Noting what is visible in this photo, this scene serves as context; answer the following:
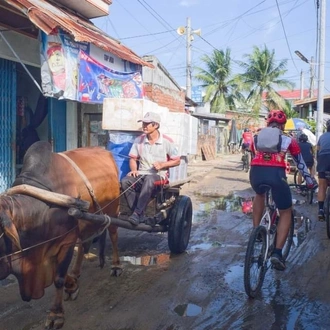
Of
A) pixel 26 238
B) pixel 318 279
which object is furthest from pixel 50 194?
pixel 318 279

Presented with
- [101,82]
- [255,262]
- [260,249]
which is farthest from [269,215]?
[101,82]

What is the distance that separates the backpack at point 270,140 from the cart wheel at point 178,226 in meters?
1.71

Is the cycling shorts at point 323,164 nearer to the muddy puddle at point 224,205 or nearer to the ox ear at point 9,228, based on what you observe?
the muddy puddle at point 224,205

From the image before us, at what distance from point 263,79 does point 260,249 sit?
34.0m

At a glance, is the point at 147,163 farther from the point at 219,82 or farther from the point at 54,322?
the point at 219,82

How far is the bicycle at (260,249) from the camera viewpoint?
4.19 meters

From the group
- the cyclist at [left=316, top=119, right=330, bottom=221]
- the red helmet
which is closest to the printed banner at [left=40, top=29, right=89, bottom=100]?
the red helmet

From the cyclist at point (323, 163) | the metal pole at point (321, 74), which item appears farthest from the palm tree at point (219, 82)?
the cyclist at point (323, 163)

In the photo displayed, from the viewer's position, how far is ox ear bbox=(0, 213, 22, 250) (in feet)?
9.50

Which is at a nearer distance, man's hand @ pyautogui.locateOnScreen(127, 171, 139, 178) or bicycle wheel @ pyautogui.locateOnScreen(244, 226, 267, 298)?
bicycle wheel @ pyautogui.locateOnScreen(244, 226, 267, 298)

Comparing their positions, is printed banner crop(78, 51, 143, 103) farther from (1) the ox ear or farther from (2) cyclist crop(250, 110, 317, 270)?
(1) the ox ear

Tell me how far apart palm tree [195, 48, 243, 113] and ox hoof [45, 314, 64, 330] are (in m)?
35.2

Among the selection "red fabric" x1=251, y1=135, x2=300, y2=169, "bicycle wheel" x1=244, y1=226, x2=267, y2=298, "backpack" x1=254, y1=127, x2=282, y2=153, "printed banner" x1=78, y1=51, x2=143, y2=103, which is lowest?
"bicycle wheel" x1=244, y1=226, x2=267, y2=298

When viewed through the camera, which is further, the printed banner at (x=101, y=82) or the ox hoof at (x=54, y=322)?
the printed banner at (x=101, y=82)
